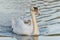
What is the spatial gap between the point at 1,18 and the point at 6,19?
129 millimetres

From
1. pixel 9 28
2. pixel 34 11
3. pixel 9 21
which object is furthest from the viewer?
pixel 9 21

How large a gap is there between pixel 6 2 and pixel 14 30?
2263mm

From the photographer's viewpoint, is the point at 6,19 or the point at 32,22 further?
the point at 6,19

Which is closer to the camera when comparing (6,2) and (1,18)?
(1,18)

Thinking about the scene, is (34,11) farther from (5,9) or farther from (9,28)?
(5,9)

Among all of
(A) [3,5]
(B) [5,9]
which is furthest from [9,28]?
(A) [3,5]

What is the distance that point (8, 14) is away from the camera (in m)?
5.99

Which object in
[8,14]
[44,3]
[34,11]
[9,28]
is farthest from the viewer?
[44,3]

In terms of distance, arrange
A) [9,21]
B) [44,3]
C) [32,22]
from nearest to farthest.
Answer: [32,22] < [9,21] < [44,3]

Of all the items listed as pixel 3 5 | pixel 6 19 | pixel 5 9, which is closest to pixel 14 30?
pixel 6 19

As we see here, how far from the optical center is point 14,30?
469 cm

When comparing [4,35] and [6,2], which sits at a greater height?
[6,2]

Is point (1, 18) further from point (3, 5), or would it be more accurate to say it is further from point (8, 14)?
point (3, 5)

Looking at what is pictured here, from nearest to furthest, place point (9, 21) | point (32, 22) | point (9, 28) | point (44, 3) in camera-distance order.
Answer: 1. point (32, 22)
2. point (9, 28)
3. point (9, 21)
4. point (44, 3)
